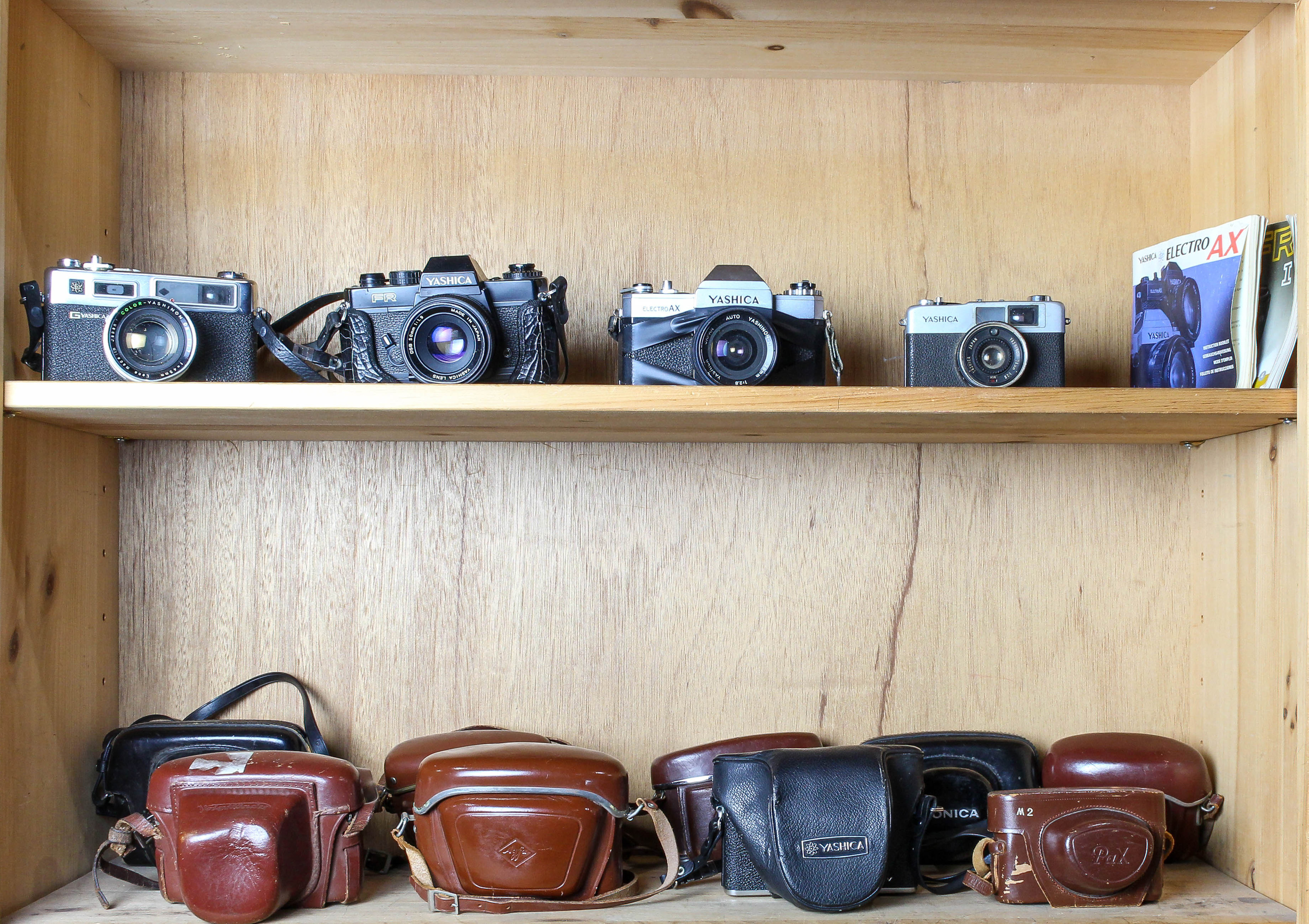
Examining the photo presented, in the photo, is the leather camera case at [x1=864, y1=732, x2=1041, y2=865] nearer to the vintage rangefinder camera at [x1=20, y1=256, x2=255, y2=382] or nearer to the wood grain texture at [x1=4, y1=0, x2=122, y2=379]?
the vintage rangefinder camera at [x1=20, y1=256, x2=255, y2=382]

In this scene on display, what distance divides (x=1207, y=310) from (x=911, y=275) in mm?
359

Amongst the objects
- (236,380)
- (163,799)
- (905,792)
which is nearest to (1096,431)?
(905,792)

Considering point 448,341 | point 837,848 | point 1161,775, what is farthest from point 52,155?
point 1161,775

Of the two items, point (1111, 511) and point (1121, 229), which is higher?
point (1121, 229)

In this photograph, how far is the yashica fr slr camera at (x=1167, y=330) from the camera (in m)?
1.11

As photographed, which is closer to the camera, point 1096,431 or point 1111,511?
point 1096,431

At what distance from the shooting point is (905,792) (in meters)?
1.01

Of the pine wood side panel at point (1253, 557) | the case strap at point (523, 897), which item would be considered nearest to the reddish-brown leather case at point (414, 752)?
→ the case strap at point (523, 897)

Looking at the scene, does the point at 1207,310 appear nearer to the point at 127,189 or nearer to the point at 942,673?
the point at 942,673

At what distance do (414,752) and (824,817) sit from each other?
0.48m

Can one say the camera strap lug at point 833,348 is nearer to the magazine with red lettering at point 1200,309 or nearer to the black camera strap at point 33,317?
the magazine with red lettering at point 1200,309

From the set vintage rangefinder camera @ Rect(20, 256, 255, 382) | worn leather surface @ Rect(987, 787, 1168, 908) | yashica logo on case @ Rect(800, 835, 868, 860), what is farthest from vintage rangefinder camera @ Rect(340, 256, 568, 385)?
worn leather surface @ Rect(987, 787, 1168, 908)

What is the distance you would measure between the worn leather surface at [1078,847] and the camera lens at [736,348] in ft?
1.69

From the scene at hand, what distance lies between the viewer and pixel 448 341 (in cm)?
106
